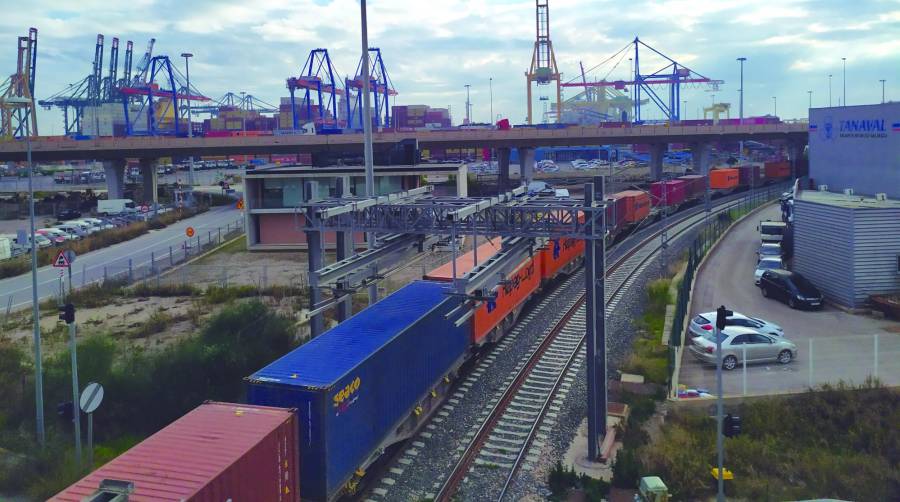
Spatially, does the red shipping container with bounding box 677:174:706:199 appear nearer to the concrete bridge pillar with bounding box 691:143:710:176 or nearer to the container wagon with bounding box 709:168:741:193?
the container wagon with bounding box 709:168:741:193

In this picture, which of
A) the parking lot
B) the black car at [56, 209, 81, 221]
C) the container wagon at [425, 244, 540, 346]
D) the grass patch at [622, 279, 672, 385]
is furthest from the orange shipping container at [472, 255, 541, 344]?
the black car at [56, 209, 81, 221]

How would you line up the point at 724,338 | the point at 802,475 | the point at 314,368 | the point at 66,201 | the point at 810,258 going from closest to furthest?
1. the point at 314,368
2. the point at 802,475
3. the point at 724,338
4. the point at 810,258
5. the point at 66,201

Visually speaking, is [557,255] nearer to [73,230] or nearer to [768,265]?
[768,265]

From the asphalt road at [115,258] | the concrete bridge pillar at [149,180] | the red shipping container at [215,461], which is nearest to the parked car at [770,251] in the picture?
the red shipping container at [215,461]

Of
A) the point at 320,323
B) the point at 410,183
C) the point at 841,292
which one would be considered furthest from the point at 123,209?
the point at 841,292

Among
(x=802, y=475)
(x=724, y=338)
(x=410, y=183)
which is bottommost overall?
(x=802, y=475)

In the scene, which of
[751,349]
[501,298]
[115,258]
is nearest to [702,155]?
[115,258]

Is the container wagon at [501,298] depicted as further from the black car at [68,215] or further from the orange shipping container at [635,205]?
the black car at [68,215]

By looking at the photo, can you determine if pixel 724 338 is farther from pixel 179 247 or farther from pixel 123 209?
pixel 123 209
